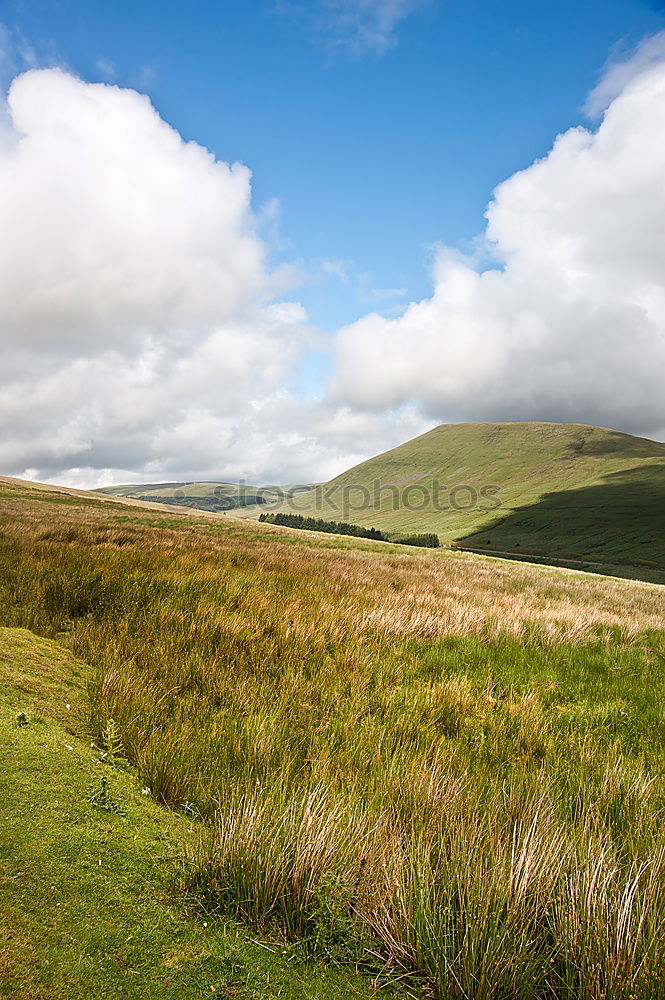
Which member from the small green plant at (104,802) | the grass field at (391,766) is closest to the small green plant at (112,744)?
the grass field at (391,766)

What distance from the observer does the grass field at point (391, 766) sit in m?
2.01

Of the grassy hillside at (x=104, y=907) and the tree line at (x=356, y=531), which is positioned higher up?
the grassy hillside at (x=104, y=907)

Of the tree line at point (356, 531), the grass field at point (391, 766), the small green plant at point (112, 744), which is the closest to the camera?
the grass field at point (391, 766)

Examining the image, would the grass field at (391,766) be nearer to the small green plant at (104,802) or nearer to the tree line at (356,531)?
the small green plant at (104,802)

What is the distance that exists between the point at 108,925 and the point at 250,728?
5.69 feet

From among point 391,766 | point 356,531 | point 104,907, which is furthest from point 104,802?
point 356,531

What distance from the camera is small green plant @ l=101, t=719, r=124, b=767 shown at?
3102 millimetres

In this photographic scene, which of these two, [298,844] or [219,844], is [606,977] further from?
[219,844]

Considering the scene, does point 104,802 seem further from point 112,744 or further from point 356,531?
point 356,531

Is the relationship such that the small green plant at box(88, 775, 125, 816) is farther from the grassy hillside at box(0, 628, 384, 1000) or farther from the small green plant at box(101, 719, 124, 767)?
the small green plant at box(101, 719, 124, 767)

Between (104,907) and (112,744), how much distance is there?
1540 mm

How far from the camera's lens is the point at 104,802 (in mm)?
2570

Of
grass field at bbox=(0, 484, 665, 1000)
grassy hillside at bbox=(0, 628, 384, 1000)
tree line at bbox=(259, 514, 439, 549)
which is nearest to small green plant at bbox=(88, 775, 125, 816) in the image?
grassy hillside at bbox=(0, 628, 384, 1000)

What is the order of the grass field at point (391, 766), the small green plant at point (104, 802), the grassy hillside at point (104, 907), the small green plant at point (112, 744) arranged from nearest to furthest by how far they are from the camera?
the grassy hillside at point (104, 907) < the grass field at point (391, 766) < the small green plant at point (104, 802) < the small green plant at point (112, 744)
